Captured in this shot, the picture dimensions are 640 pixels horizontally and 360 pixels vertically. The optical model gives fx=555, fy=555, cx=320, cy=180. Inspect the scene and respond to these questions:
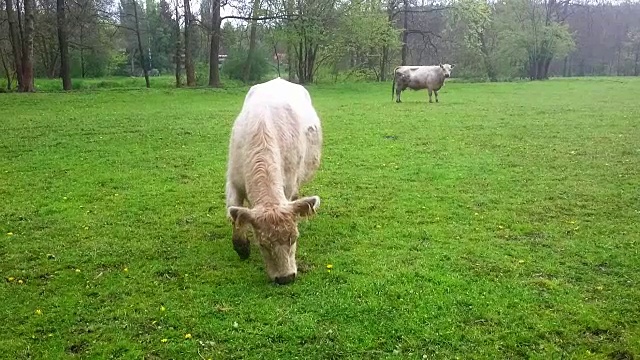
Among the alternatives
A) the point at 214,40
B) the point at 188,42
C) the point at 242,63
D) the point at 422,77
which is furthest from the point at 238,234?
the point at 242,63

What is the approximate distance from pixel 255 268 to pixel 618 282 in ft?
11.8

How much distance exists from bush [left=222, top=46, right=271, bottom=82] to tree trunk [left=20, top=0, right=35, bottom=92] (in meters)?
15.7

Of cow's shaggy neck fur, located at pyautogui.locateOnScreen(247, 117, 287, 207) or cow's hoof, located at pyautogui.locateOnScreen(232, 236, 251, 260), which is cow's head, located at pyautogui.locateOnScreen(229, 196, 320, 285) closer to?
cow's shaggy neck fur, located at pyautogui.locateOnScreen(247, 117, 287, 207)

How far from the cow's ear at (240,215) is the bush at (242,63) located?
34.6m

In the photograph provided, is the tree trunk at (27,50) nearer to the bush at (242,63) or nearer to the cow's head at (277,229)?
the bush at (242,63)

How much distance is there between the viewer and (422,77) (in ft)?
80.4

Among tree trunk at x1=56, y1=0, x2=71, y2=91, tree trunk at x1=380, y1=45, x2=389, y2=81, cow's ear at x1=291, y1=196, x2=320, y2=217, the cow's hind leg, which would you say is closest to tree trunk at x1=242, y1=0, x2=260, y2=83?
tree trunk at x1=380, y1=45, x2=389, y2=81

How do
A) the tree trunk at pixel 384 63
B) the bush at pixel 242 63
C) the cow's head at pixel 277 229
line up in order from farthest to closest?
1. the tree trunk at pixel 384 63
2. the bush at pixel 242 63
3. the cow's head at pixel 277 229

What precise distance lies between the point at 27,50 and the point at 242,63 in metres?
16.4

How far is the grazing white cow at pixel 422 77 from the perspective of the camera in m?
24.1

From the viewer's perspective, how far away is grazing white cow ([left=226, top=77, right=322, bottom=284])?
5.10 m

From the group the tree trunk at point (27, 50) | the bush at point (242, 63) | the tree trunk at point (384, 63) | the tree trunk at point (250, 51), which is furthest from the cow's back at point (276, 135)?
the tree trunk at point (384, 63)

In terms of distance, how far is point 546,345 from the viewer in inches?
170

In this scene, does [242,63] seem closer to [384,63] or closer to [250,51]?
[250,51]
